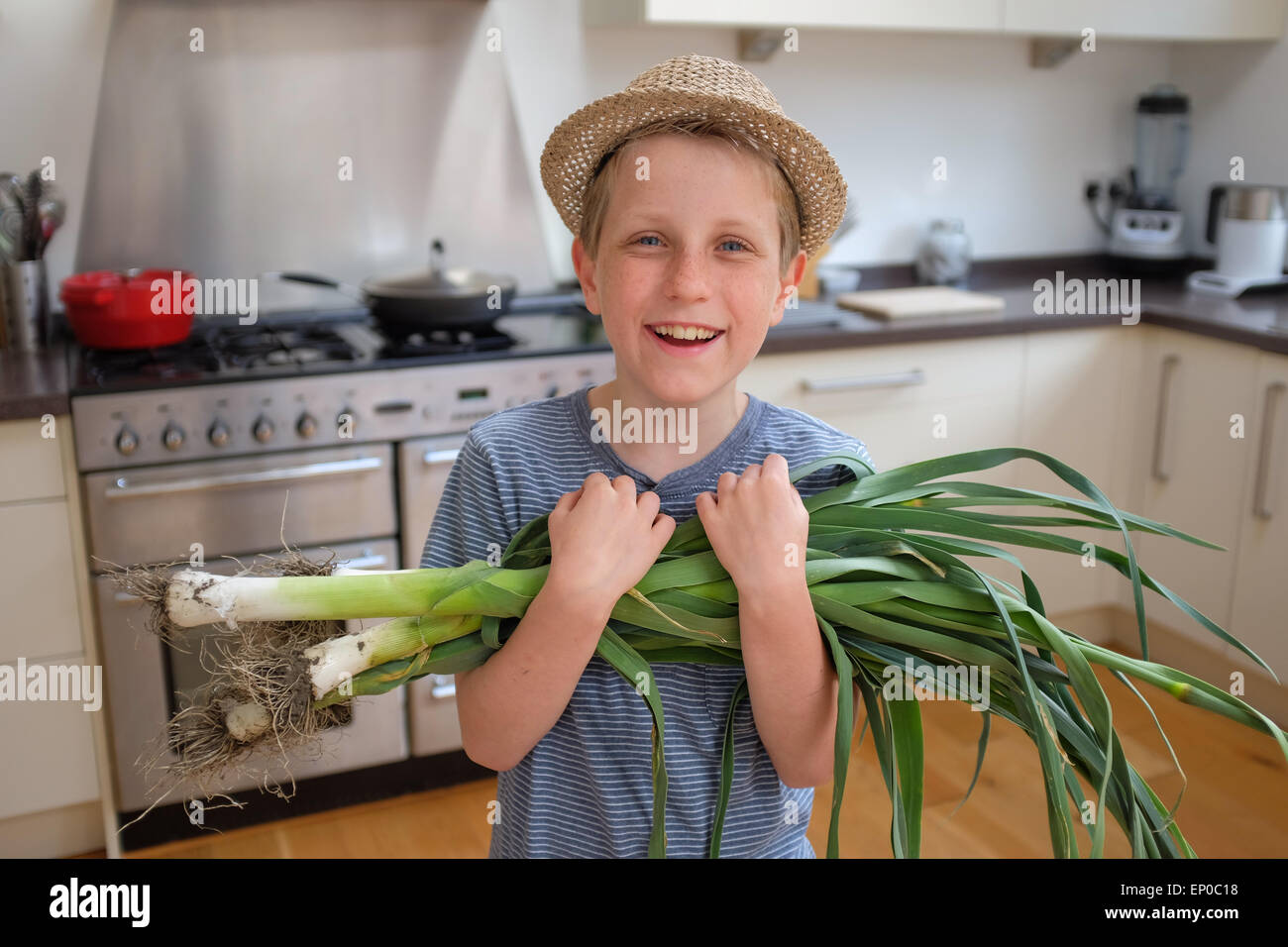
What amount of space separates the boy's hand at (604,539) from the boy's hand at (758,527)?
42 mm

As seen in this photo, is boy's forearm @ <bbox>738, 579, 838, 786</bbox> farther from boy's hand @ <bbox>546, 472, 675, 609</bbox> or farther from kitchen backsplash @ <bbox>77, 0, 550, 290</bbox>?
kitchen backsplash @ <bbox>77, 0, 550, 290</bbox>

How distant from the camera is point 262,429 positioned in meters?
2.23

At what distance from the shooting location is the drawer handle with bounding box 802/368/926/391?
2.69 m

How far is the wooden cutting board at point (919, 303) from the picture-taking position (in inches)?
112

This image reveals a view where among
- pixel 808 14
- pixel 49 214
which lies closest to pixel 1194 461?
pixel 808 14

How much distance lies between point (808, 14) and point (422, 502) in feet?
4.91

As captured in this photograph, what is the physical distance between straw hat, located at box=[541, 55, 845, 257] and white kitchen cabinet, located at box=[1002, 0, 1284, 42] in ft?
7.54

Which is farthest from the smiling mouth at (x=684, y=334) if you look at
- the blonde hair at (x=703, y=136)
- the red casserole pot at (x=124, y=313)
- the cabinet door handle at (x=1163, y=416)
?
the cabinet door handle at (x=1163, y=416)

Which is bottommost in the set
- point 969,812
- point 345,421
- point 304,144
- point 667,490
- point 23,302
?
point 969,812

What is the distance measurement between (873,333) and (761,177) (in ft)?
5.71

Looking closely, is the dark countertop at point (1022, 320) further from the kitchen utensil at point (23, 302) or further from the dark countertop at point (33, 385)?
the kitchen utensil at point (23, 302)

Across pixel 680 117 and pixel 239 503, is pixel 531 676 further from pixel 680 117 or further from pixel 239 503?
pixel 239 503

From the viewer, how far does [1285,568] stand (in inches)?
104
